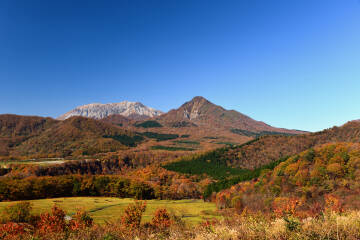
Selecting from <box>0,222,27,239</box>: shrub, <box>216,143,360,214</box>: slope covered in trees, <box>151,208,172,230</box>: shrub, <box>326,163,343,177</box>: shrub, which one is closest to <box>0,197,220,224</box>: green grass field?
<box>151,208,172,230</box>: shrub

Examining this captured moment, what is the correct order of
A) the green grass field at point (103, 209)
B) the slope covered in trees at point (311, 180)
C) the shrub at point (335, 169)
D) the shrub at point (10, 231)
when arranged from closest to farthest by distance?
the shrub at point (10, 231) → the green grass field at point (103, 209) → the slope covered in trees at point (311, 180) → the shrub at point (335, 169)

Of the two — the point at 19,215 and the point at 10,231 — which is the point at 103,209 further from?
the point at 10,231

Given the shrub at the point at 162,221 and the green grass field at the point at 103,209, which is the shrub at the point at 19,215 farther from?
the shrub at the point at 162,221

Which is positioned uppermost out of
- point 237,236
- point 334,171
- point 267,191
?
point 237,236

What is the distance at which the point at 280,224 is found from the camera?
8.66 m

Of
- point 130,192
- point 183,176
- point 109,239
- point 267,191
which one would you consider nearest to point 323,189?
point 267,191

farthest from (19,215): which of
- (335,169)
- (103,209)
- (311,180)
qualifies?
(335,169)

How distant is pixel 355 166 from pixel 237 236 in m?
89.0

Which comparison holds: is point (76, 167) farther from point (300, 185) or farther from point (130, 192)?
point (300, 185)

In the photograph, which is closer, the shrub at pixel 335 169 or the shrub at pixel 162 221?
the shrub at pixel 162 221

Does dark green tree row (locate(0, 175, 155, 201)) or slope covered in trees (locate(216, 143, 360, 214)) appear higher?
slope covered in trees (locate(216, 143, 360, 214))

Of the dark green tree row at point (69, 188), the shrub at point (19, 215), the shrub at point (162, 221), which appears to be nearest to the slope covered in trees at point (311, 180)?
the shrub at point (162, 221)

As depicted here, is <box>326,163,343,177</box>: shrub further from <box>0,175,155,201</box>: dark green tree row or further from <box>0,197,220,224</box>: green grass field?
<box>0,175,155,201</box>: dark green tree row

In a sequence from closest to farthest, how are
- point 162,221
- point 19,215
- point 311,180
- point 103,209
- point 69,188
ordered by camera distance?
point 162,221
point 19,215
point 103,209
point 311,180
point 69,188
